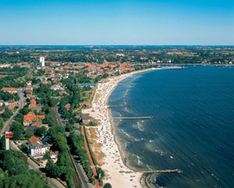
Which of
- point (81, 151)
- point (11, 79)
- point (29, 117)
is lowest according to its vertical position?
point (81, 151)

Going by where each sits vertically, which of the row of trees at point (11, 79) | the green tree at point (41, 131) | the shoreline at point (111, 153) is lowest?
the shoreline at point (111, 153)

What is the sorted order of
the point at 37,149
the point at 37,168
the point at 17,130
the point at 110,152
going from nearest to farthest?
the point at 37,168, the point at 37,149, the point at 110,152, the point at 17,130

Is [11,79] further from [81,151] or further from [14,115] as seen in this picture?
[81,151]

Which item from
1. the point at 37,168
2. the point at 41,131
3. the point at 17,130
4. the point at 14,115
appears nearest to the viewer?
the point at 37,168

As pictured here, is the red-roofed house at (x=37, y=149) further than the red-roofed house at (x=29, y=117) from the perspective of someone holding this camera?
No

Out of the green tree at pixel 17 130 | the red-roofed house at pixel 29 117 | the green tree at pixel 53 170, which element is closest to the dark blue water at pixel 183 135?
the green tree at pixel 53 170

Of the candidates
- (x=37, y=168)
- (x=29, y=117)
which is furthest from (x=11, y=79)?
(x=37, y=168)

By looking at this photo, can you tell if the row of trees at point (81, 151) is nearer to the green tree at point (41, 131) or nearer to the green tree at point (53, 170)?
the green tree at point (53, 170)
